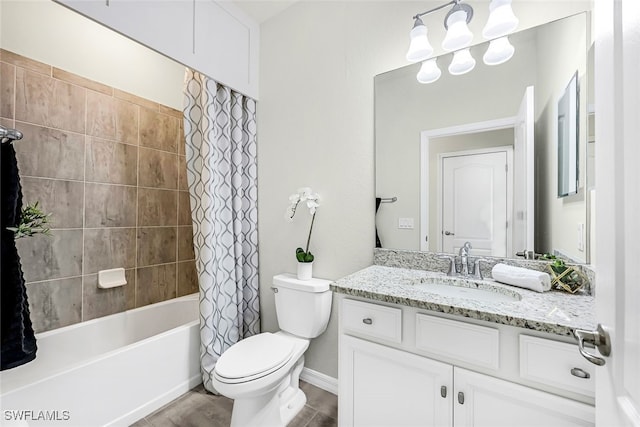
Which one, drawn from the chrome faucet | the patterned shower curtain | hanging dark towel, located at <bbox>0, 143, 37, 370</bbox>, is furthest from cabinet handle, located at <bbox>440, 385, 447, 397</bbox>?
hanging dark towel, located at <bbox>0, 143, 37, 370</bbox>

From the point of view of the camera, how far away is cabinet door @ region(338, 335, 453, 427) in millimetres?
1048

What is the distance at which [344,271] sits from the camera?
6.10 feet

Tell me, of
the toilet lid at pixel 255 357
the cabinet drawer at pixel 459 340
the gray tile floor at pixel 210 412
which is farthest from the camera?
the gray tile floor at pixel 210 412

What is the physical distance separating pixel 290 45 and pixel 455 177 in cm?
146

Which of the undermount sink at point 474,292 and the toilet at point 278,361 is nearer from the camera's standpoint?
the undermount sink at point 474,292

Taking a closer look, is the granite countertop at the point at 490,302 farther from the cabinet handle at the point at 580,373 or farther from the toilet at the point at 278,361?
the toilet at the point at 278,361

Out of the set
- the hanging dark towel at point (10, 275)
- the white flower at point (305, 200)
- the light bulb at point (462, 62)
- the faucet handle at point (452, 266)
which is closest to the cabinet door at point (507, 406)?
the faucet handle at point (452, 266)

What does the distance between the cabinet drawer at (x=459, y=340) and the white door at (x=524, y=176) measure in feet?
2.00

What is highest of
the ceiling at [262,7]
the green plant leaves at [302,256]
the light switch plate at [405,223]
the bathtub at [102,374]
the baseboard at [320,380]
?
the ceiling at [262,7]

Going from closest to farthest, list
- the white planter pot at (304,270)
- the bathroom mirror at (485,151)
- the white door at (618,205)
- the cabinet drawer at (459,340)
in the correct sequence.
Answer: the white door at (618,205)
the cabinet drawer at (459,340)
the bathroom mirror at (485,151)
the white planter pot at (304,270)

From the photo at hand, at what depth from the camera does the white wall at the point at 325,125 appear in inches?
69.0

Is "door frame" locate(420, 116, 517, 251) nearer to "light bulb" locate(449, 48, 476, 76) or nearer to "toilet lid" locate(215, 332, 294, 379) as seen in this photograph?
"light bulb" locate(449, 48, 476, 76)

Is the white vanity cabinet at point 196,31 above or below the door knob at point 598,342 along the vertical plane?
above

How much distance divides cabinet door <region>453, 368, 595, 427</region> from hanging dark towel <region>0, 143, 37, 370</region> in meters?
1.93
